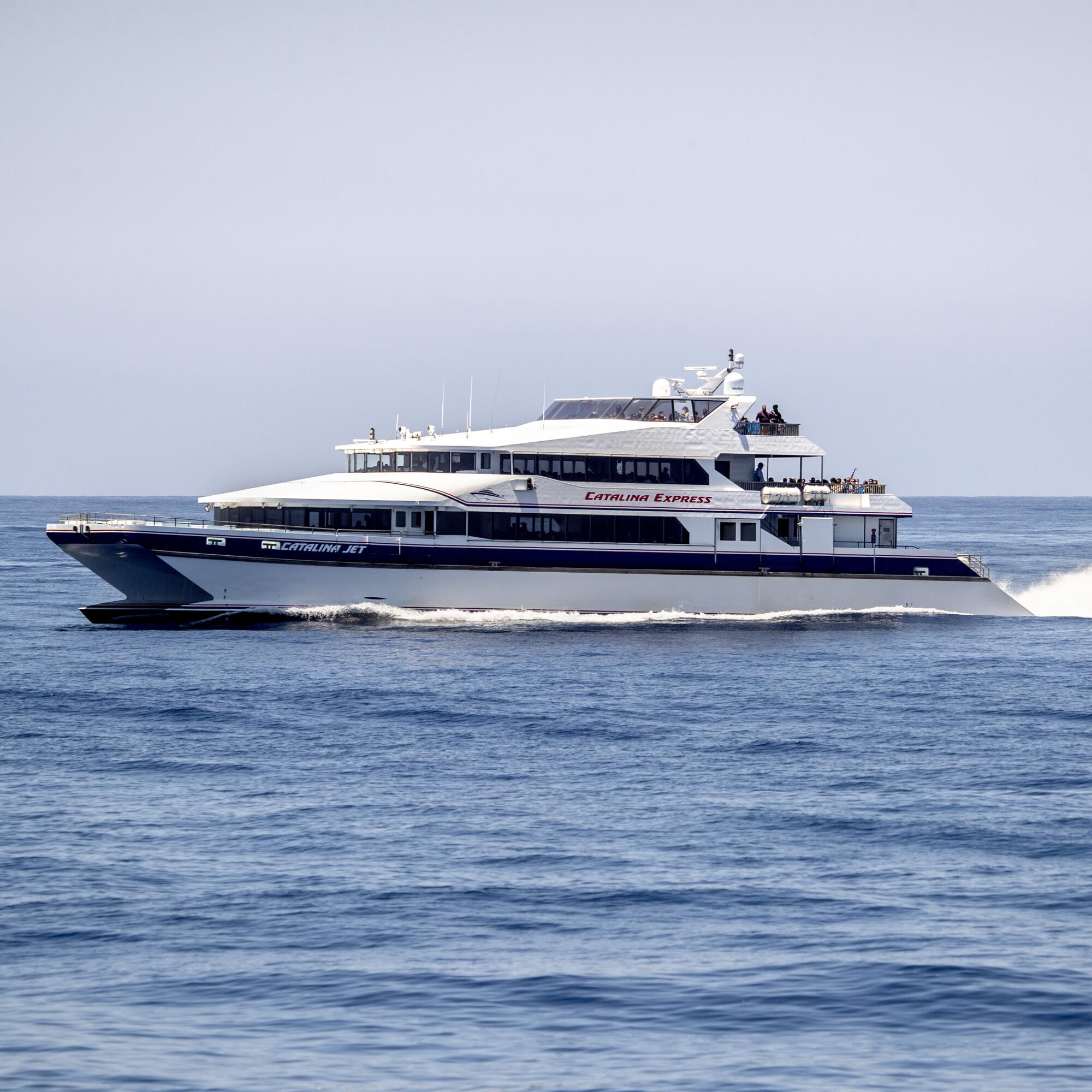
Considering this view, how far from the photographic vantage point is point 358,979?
1603 cm

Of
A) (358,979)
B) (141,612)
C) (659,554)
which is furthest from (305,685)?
(358,979)

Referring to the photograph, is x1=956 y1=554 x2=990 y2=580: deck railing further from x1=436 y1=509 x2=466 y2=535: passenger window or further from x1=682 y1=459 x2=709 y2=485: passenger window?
x1=436 y1=509 x2=466 y2=535: passenger window

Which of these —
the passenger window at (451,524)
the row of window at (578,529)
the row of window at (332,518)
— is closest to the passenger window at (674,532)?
the row of window at (578,529)

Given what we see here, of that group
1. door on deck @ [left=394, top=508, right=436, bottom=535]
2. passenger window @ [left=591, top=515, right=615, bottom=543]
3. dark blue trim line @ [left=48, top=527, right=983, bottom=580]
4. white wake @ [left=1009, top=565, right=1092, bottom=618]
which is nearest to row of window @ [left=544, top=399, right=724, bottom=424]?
passenger window @ [left=591, top=515, right=615, bottom=543]

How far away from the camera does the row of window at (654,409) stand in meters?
47.6

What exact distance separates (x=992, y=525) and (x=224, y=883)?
130m

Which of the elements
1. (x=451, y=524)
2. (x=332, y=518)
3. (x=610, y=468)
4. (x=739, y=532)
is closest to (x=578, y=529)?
(x=610, y=468)

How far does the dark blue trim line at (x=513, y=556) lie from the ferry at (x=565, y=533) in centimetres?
5

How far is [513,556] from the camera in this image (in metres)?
44.8

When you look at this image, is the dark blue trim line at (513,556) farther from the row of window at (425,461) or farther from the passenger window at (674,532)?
the row of window at (425,461)

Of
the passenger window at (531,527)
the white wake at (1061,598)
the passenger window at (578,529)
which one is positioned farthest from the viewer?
the white wake at (1061,598)

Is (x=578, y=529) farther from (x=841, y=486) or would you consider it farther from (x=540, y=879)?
(x=540, y=879)

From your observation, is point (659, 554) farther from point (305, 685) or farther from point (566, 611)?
point (305, 685)

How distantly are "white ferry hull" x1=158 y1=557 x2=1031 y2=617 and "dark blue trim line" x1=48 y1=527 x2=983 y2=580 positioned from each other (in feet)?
0.73
